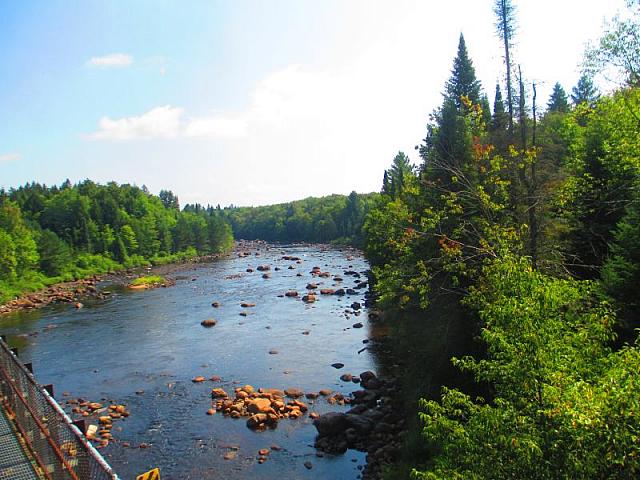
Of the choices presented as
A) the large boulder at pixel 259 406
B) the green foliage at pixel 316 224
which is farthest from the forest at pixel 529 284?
the green foliage at pixel 316 224

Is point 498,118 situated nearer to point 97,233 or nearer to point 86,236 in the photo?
point 86,236

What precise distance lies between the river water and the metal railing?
887 centimetres

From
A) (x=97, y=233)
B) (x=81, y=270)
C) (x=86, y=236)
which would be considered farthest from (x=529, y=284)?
(x=97, y=233)

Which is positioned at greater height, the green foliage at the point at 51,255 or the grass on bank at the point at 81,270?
the green foliage at the point at 51,255

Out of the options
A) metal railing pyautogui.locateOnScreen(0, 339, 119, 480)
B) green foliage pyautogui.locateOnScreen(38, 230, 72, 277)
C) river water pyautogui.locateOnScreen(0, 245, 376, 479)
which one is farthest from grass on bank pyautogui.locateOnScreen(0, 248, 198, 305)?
metal railing pyautogui.locateOnScreen(0, 339, 119, 480)

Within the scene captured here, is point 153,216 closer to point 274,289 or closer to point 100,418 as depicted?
point 274,289

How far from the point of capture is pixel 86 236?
Answer: 87188mm

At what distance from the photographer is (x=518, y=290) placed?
788cm

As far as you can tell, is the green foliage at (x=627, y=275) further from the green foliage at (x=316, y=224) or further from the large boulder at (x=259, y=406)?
the green foliage at (x=316, y=224)

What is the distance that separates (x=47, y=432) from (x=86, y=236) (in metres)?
87.6

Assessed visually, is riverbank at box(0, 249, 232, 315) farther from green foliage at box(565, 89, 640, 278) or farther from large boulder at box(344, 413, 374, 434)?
green foliage at box(565, 89, 640, 278)

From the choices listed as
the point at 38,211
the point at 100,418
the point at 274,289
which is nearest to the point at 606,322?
the point at 100,418

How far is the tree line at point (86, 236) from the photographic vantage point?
219 ft

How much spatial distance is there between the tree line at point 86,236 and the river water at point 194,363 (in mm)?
17881
